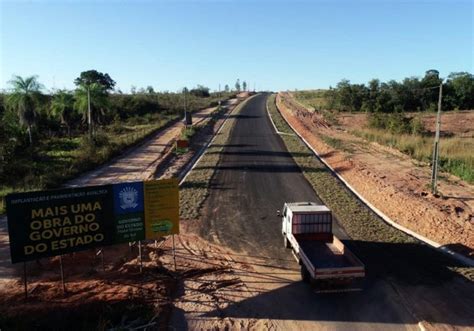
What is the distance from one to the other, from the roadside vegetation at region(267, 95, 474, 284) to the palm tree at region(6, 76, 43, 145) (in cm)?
3217

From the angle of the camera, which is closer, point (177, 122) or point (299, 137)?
point (299, 137)

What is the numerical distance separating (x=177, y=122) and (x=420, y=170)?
38.3m

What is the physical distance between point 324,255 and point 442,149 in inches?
981

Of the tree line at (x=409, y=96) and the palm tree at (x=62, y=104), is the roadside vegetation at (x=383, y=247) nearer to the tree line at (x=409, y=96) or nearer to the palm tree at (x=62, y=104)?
the palm tree at (x=62, y=104)

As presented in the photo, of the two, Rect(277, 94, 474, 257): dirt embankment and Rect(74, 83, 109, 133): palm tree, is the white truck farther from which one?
Rect(74, 83, 109, 133): palm tree

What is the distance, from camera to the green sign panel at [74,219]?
12281 millimetres

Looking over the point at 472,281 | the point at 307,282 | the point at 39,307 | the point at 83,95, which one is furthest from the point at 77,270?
the point at 83,95

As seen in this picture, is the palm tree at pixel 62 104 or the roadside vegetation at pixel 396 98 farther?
the roadside vegetation at pixel 396 98

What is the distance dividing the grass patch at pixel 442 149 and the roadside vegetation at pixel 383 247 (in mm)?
8477

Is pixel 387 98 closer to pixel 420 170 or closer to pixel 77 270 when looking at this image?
pixel 420 170

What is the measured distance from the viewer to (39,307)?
39.2 feet

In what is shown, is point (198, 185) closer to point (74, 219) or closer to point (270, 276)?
point (270, 276)

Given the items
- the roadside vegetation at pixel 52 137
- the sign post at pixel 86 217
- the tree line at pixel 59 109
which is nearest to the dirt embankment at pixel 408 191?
the sign post at pixel 86 217

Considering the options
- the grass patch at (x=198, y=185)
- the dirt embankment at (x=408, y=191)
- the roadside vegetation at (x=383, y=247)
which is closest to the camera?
the roadside vegetation at (x=383, y=247)
